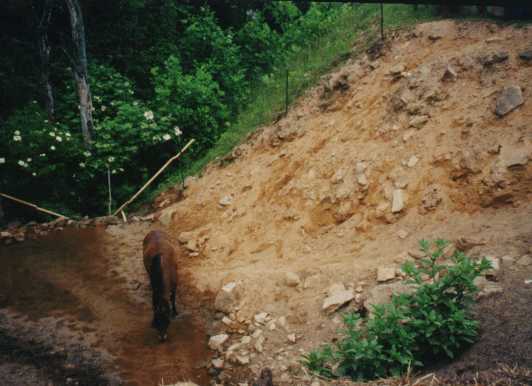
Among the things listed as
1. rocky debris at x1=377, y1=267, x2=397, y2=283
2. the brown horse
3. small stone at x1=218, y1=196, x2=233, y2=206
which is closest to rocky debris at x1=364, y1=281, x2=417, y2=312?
rocky debris at x1=377, y1=267, x2=397, y2=283

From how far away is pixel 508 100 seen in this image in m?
7.45

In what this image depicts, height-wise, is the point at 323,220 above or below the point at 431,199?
below

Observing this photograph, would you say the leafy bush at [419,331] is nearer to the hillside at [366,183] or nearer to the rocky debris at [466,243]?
the hillside at [366,183]

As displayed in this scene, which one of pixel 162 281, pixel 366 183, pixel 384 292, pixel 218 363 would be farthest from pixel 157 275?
pixel 366 183

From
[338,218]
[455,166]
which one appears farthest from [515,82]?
[338,218]

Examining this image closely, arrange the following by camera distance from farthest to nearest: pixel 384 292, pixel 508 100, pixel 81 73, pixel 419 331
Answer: pixel 81 73, pixel 508 100, pixel 384 292, pixel 419 331

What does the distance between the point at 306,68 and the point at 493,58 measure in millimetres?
4891

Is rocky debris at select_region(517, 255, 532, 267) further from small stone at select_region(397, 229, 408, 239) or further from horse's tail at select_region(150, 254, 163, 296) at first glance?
horse's tail at select_region(150, 254, 163, 296)

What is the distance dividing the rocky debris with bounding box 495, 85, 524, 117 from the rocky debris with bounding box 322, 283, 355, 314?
3.91 meters

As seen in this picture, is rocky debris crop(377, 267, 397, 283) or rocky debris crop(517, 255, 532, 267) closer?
rocky debris crop(517, 255, 532, 267)

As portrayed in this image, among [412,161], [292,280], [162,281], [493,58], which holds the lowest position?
[292,280]

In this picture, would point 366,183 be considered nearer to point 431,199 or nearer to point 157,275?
point 431,199

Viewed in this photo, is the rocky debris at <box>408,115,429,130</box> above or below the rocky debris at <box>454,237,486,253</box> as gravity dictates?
above

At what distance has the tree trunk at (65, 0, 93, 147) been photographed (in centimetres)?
1115
